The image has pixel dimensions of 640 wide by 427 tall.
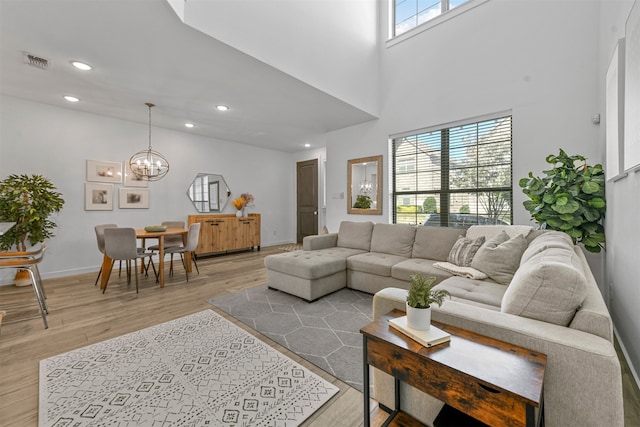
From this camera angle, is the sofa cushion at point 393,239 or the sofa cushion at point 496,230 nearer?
the sofa cushion at point 496,230

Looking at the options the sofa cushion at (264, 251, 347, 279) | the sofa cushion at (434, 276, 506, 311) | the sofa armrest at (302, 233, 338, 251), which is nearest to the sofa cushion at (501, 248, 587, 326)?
the sofa cushion at (434, 276, 506, 311)

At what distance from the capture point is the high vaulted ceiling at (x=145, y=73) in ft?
7.34

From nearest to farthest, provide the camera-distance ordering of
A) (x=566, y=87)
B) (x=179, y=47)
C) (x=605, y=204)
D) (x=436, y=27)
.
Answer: (x=605, y=204) < (x=179, y=47) < (x=566, y=87) < (x=436, y=27)

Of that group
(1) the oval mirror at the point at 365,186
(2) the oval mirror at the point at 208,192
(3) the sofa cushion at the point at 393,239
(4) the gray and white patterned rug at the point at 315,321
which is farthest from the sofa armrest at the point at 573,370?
(2) the oval mirror at the point at 208,192

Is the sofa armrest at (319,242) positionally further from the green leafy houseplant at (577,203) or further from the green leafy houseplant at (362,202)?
the green leafy houseplant at (577,203)

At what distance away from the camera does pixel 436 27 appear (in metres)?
4.11

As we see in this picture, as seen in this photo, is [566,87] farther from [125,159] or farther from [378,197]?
[125,159]

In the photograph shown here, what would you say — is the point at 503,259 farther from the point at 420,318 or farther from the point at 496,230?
the point at 420,318

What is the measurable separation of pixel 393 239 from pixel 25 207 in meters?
4.83

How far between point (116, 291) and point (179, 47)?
9.92ft

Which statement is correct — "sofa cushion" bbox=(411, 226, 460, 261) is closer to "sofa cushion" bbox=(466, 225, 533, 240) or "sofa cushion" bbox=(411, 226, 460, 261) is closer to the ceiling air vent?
"sofa cushion" bbox=(466, 225, 533, 240)

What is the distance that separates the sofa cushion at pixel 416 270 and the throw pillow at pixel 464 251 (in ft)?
0.70

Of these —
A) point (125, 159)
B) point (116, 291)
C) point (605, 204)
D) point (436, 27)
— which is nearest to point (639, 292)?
point (605, 204)

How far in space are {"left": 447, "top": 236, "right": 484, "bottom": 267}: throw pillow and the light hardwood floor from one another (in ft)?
4.05
